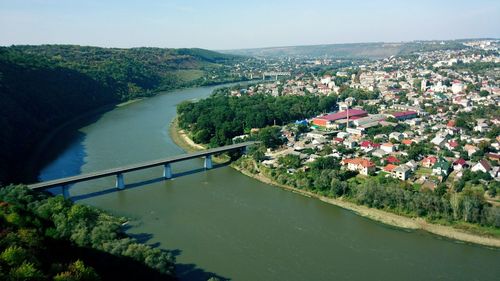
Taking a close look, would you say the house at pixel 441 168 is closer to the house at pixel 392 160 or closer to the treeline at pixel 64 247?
the house at pixel 392 160

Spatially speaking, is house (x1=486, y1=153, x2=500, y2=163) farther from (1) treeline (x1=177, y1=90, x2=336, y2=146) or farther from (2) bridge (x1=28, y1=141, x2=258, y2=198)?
(1) treeline (x1=177, y1=90, x2=336, y2=146)

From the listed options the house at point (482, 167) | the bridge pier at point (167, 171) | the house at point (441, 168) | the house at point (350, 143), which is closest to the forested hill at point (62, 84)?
the bridge pier at point (167, 171)

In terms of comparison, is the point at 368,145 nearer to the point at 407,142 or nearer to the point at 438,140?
the point at 407,142

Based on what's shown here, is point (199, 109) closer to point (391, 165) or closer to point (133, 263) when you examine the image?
point (391, 165)

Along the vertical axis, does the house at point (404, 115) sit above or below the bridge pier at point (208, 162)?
above

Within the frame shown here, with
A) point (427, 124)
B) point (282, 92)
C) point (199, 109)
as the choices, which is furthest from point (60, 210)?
point (282, 92)

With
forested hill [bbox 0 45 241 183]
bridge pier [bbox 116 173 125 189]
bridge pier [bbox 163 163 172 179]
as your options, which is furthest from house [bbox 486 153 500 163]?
forested hill [bbox 0 45 241 183]

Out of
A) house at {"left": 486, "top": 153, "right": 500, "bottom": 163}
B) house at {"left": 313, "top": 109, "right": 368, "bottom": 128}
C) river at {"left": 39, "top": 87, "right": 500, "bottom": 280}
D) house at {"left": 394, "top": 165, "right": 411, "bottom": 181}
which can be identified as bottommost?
river at {"left": 39, "top": 87, "right": 500, "bottom": 280}
